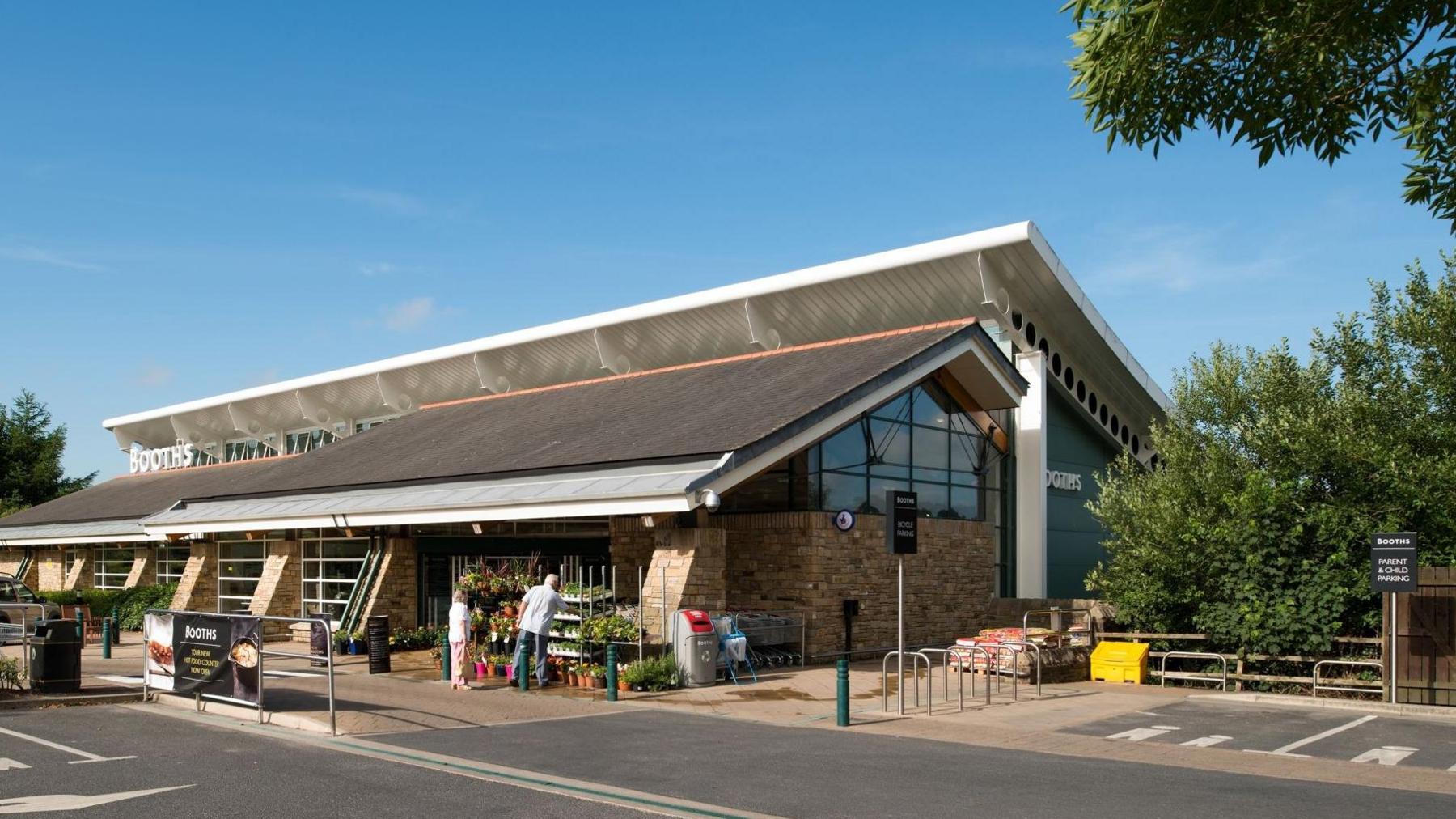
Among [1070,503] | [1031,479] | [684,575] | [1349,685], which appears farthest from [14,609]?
[1349,685]

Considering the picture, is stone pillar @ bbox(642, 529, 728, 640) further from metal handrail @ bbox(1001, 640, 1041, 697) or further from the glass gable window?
metal handrail @ bbox(1001, 640, 1041, 697)

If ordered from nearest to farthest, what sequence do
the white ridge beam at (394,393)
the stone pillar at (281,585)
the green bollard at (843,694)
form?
the green bollard at (843,694), the stone pillar at (281,585), the white ridge beam at (394,393)

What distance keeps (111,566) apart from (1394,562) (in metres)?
35.7

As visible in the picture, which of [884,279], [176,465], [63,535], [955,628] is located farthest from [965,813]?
[176,465]

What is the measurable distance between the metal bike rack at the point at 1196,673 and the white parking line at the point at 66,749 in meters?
14.7

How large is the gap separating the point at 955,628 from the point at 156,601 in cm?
2112

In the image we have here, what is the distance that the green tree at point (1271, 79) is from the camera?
778cm

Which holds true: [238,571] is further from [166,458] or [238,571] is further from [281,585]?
[166,458]

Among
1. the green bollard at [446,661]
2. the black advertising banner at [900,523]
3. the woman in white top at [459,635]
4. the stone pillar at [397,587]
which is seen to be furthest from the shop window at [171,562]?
the black advertising banner at [900,523]

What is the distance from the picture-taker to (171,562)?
34.2m

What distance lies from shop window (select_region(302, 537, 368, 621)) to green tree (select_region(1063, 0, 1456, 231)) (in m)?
20.9

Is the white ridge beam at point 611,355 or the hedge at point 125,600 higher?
the white ridge beam at point 611,355

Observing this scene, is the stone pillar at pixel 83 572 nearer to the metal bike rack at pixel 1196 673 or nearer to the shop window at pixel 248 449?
the shop window at pixel 248 449

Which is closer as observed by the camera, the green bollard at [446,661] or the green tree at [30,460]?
the green bollard at [446,661]
